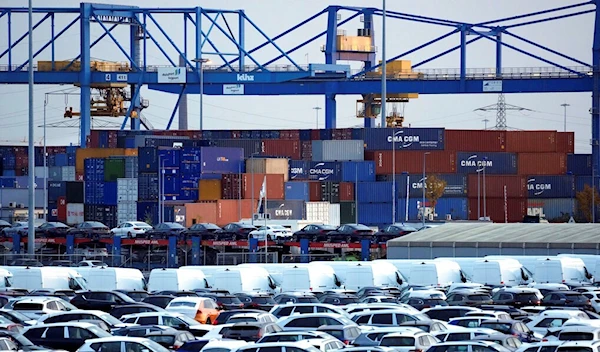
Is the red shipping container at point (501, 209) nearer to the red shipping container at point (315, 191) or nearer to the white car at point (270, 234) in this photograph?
the red shipping container at point (315, 191)

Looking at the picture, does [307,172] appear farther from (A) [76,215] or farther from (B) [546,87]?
(B) [546,87]

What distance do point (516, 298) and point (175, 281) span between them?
10.6 metres

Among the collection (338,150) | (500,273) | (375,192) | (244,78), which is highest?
(244,78)

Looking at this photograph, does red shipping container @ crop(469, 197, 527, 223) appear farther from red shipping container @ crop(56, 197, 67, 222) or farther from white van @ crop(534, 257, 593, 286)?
white van @ crop(534, 257, 593, 286)

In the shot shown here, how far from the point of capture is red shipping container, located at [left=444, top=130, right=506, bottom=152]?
91250 millimetres

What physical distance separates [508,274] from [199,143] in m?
49.4

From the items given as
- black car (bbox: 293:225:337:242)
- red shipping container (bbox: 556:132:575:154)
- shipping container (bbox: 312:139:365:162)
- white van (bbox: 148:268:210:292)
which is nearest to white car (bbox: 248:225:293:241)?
black car (bbox: 293:225:337:242)

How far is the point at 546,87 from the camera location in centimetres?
10369

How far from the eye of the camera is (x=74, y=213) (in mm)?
84250

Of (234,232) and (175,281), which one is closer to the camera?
(175,281)

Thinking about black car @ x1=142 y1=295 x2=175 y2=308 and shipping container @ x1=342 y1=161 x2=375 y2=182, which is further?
shipping container @ x1=342 y1=161 x2=375 y2=182

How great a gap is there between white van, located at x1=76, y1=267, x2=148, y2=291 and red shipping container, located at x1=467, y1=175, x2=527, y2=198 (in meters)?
53.5

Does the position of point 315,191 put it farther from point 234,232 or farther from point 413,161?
point 234,232

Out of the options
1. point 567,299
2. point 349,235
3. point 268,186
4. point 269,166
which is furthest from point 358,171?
point 567,299
